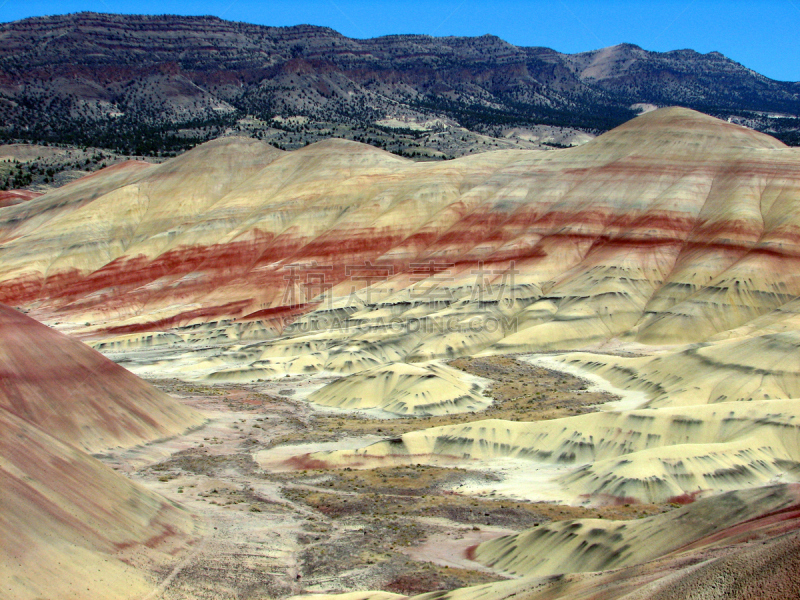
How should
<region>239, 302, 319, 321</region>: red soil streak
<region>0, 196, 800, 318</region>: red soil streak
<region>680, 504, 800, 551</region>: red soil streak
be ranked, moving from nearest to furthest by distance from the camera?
<region>680, 504, 800, 551</region>: red soil streak, <region>0, 196, 800, 318</region>: red soil streak, <region>239, 302, 319, 321</region>: red soil streak

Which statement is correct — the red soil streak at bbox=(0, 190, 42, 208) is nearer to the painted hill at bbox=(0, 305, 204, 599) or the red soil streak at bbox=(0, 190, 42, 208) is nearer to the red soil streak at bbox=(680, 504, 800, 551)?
the painted hill at bbox=(0, 305, 204, 599)

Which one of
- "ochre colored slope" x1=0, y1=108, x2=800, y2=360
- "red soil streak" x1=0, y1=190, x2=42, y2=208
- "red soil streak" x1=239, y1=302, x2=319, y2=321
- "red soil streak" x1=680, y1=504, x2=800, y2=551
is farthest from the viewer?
"red soil streak" x1=0, y1=190, x2=42, y2=208

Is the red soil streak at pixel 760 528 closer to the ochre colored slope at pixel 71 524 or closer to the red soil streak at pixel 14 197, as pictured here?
the ochre colored slope at pixel 71 524

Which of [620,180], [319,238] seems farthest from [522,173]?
[319,238]

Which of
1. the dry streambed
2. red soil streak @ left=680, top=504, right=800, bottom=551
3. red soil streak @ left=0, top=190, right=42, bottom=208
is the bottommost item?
the dry streambed

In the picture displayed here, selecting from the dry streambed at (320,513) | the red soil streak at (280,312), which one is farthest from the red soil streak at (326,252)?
the dry streambed at (320,513)

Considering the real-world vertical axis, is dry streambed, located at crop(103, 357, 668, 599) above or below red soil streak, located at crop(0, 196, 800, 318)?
below

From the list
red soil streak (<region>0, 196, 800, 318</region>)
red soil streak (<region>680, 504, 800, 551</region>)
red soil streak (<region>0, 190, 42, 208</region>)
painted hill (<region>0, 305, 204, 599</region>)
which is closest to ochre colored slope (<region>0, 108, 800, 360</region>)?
red soil streak (<region>0, 196, 800, 318</region>)

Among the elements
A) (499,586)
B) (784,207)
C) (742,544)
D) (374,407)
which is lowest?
(374,407)

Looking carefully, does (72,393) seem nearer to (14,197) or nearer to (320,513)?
(320,513)

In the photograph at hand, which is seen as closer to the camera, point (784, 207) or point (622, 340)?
point (622, 340)

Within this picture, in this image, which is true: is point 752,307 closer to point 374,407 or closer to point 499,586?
point 374,407
